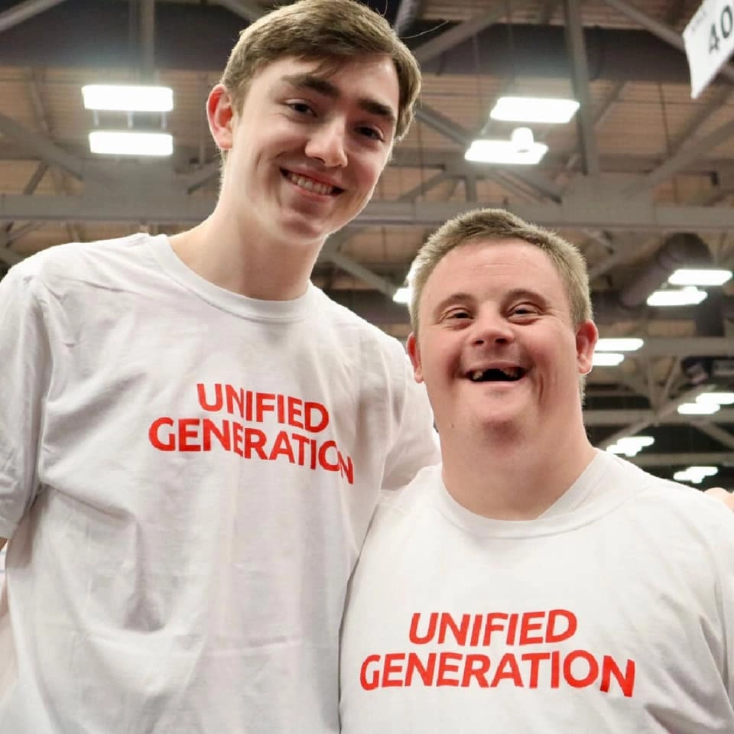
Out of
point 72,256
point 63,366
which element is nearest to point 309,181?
point 72,256

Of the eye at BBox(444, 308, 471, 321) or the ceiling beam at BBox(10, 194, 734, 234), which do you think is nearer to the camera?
the eye at BBox(444, 308, 471, 321)

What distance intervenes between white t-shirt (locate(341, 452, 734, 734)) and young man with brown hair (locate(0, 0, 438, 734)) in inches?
4.6

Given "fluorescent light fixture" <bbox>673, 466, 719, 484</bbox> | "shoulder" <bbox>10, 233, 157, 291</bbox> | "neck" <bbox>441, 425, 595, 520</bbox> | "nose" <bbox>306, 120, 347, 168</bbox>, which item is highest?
"fluorescent light fixture" <bbox>673, 466, 719, 484</bbox>

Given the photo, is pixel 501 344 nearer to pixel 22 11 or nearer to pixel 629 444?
pixel 22 11

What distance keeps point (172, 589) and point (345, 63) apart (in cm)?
101

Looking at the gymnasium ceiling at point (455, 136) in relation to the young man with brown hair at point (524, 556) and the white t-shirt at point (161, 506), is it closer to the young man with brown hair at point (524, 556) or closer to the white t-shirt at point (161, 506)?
the young man with brown hair at point (524, 556)

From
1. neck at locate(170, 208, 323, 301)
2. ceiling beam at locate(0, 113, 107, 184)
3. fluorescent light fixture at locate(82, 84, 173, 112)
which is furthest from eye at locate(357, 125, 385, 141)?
ceiling beam at locate(0, 113, 107, 184)

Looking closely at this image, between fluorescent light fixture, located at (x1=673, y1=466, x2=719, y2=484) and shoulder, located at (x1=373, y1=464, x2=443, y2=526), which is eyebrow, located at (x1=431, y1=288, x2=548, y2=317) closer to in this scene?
shoulder, located at (x1=373, y1=464, x2=443, y2=526)

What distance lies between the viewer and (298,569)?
5.10 feet

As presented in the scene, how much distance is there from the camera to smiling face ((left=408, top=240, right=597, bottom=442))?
1.59 m

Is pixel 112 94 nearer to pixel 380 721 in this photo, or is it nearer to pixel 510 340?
pixel 510 340

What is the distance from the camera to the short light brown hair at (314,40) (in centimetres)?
162

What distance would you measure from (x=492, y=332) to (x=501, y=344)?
30 mm

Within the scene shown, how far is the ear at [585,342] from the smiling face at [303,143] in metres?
0.55
